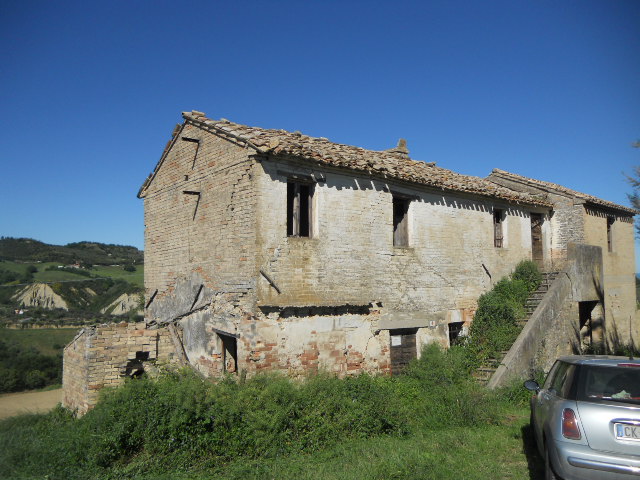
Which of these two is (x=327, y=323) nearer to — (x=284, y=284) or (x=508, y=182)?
(x=284, y=284)

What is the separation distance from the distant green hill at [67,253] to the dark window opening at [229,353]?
2137 inches

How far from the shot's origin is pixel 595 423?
4.41 metres

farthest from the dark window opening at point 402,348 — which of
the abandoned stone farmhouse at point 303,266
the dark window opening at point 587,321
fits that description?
the dark window opening at point 587,321

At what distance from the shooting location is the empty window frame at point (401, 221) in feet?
39.0

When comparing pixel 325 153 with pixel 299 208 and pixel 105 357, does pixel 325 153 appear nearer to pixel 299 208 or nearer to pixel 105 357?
pixel 299 208

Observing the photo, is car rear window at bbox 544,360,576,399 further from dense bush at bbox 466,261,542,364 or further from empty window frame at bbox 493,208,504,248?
empty window frame at bbox 493,208,504,248

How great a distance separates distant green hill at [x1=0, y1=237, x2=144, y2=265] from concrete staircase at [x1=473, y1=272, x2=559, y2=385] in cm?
5684

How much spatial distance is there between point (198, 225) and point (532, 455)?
8344 millimetres

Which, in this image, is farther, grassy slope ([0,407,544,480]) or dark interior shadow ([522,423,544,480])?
dark interior shadow ([522,423,544,480])

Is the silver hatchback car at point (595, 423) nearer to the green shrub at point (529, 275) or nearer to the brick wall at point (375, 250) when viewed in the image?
the brick wall at point (375, 250)

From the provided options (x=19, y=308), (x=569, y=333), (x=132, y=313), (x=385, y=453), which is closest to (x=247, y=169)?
(x=385, y=453)

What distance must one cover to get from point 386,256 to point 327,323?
2.45 meters

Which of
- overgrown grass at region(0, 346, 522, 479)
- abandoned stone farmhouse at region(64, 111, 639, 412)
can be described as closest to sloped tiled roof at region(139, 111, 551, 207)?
abandoned stone farmhouse at region(64, 111, 639, 412)

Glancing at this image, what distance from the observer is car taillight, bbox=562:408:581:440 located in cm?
448
